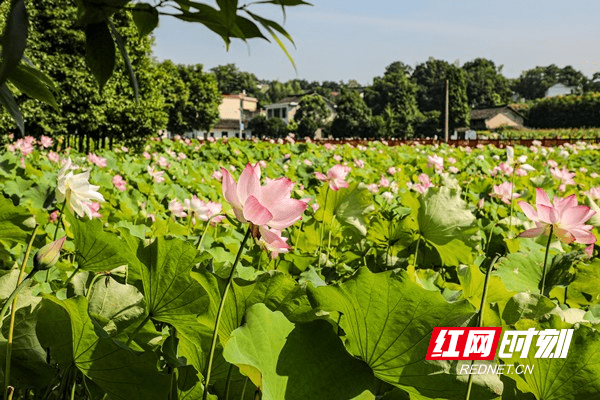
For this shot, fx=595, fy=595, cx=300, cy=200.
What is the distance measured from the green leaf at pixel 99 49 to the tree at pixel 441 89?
55187 millimetres

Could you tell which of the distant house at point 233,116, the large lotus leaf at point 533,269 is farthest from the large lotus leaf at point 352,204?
the distant house at point 233,116

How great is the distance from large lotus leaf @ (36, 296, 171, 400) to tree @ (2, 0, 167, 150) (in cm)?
1159

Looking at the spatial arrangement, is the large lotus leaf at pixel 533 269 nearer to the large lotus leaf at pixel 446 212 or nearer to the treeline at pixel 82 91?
the large lotus leaf at pixel 446 212

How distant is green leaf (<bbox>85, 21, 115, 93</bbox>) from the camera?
62 cm

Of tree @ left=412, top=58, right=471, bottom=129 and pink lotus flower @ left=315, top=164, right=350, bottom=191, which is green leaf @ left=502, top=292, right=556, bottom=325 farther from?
tree @ left=412, top=58, right=471, bottom=129

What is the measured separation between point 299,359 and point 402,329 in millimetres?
105

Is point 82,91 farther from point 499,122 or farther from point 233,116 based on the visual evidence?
point 233,116

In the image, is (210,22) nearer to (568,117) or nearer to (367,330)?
(367,330)

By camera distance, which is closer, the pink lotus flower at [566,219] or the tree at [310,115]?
the pink lotus flower at [566,219]

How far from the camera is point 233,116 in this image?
72.4m

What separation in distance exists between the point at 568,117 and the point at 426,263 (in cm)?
6512

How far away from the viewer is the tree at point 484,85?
267ft

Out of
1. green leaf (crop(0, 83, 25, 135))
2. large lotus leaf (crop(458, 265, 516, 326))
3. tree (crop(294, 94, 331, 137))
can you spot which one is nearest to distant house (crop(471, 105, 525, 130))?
tree (crop(294, 94, 331, 137))

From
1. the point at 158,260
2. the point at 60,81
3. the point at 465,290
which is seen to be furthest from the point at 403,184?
the point at 60,81
